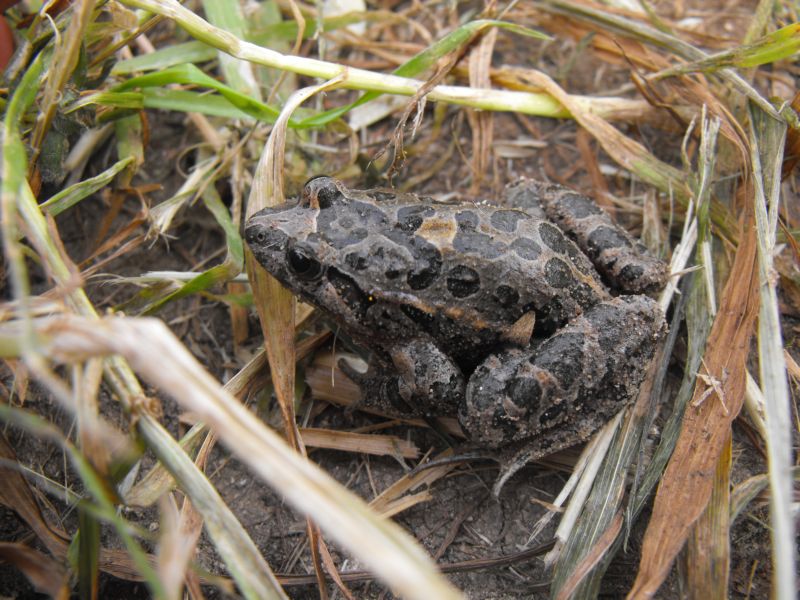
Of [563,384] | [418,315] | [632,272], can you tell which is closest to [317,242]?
[418,315]

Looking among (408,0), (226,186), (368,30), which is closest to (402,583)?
(226,186)

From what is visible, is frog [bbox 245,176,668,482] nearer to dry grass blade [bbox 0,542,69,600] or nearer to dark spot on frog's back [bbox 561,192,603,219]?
dark spot on frog's back [bbox 561,192,603,219]

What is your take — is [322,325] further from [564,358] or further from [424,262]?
[564,358]

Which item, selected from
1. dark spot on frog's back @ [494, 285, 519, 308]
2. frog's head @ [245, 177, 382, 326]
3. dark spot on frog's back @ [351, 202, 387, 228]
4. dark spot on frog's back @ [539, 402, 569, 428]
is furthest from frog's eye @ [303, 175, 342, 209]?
dark spot on frog's back @ [539, 402, 569, 428]

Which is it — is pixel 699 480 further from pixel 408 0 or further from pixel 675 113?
pixel 408 0

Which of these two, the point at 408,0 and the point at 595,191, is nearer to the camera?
the point at 595,191

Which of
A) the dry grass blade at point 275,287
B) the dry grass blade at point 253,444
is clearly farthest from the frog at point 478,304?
the dry grass blade at point 253,444
